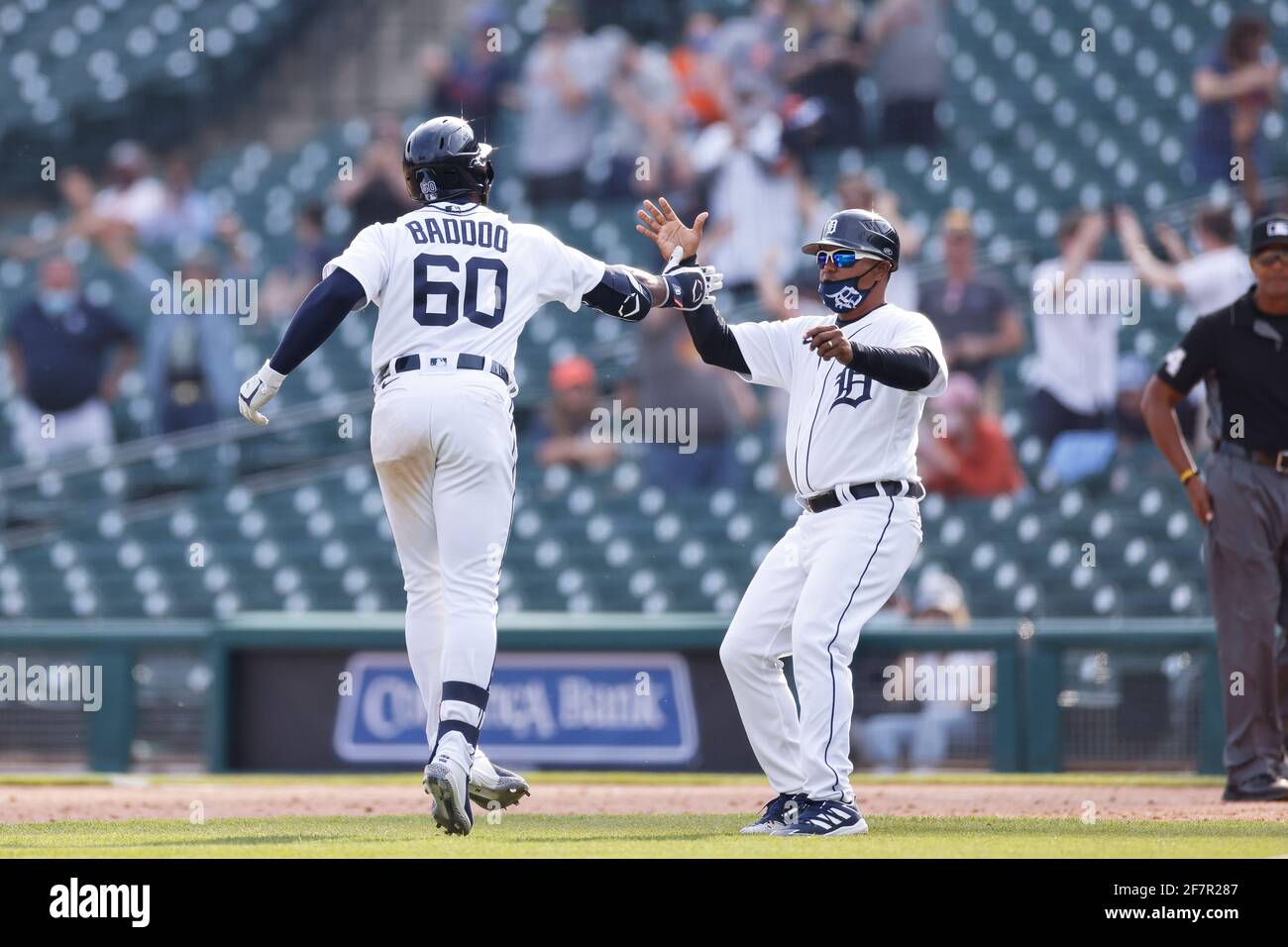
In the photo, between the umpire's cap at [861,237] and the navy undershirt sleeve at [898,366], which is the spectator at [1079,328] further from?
the navy undershirt sleeve at [898,366]

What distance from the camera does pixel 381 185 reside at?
1062 cm

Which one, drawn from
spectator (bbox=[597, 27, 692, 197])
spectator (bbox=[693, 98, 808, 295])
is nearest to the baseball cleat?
spectator (bbox=[693, 98, 808, 295])

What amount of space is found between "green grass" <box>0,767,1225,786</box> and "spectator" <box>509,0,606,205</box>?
487cm

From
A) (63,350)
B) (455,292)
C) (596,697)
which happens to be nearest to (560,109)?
(63,350)

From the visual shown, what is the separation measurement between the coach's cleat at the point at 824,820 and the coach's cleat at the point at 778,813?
51 mm

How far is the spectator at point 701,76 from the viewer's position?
1084 cm

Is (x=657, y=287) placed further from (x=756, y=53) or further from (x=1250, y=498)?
(x=756, y=53)

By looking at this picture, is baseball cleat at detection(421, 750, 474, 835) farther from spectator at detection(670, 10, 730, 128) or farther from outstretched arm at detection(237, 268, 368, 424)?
spectator at detection(670, 10, 730, 128)

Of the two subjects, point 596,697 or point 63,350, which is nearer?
point 596,697

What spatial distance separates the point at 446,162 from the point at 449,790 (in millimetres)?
1605

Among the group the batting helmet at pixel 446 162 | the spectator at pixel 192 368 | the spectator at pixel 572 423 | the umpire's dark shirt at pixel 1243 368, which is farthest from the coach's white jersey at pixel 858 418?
the spectator at pixel 192 368

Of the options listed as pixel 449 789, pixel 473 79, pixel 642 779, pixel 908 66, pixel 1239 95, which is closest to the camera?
pixel 449 789

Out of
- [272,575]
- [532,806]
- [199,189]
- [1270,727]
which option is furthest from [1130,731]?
[199,189]

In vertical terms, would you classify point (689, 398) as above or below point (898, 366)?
above
